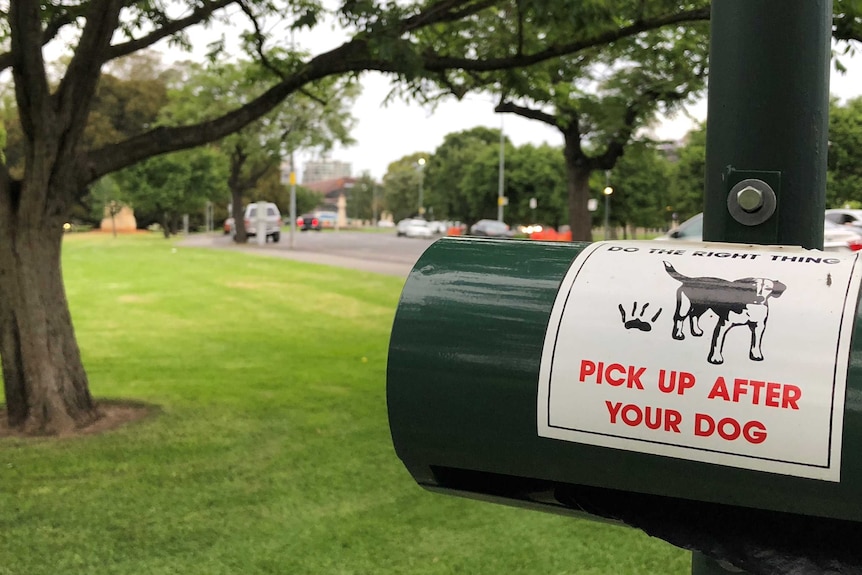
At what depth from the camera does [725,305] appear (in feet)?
3.00

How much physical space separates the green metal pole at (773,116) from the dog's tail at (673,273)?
27cm

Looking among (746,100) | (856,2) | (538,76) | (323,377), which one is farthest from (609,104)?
(746,100)

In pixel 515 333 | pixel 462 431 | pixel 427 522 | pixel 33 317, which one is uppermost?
pixel 515 333

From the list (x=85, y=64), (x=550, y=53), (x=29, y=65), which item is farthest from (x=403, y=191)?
(x=29, y=65)

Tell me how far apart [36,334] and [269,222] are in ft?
105

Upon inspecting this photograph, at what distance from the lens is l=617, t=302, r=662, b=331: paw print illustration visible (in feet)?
3.07

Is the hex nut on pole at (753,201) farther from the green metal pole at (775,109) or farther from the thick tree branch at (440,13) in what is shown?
the thick tree branch at (440,13)

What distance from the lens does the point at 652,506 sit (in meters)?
1.08

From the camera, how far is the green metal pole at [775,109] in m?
1.17

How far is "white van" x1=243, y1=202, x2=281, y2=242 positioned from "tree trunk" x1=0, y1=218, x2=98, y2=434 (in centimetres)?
3115

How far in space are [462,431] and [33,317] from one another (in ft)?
17.2

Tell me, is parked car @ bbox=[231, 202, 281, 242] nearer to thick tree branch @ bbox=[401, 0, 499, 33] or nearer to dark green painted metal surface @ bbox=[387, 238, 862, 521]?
thick tree branch @ bbox=[401, 0, 499, 33]

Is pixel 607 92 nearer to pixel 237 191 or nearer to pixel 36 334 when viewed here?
pixel 36 334

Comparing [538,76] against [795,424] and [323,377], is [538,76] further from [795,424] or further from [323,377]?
[795,424]
